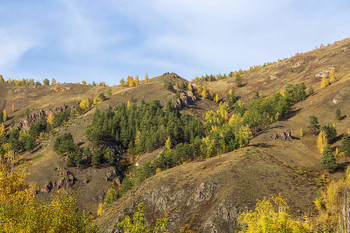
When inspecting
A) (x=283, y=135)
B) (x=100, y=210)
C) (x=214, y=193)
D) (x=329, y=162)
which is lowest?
(x=100, y=210)

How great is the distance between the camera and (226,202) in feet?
251

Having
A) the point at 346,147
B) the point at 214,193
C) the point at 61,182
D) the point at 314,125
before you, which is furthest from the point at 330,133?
the point at 61,182

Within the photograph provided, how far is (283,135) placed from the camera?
14325 cm

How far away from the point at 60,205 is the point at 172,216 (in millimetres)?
62153

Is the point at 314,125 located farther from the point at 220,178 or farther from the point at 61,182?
the point at 61,182

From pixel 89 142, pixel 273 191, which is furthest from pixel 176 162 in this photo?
pixel 89 142

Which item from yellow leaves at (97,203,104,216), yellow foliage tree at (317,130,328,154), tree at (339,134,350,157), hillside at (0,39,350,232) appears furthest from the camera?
yellow foliage tree at (317,130,328,154)

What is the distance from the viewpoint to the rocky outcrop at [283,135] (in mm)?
141500

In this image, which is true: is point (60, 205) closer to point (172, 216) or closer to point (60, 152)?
point (172, 216)

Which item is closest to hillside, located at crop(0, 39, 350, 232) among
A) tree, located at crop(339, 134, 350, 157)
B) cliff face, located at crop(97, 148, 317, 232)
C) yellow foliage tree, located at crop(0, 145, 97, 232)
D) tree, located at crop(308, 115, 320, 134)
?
cliff face, located at crop(97, 148, 317, 232)

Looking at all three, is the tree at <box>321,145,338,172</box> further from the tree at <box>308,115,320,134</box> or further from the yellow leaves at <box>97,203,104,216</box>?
the yellow leaves at <box>97,203,104,216</box>

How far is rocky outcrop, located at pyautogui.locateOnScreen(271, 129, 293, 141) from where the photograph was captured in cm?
14150

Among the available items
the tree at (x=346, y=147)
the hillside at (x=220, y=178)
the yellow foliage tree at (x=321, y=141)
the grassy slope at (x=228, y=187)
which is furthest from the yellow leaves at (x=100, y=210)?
the tree at (x=346, y=147)

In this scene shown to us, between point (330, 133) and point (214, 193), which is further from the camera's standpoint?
point (330, 133)
